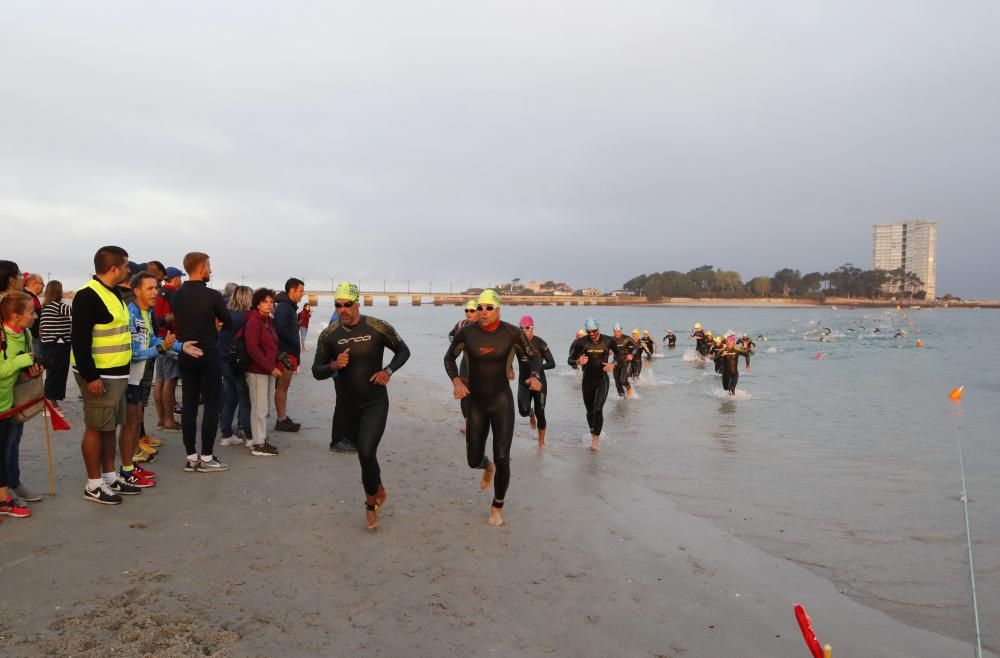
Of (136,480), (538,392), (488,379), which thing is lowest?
(136,480)

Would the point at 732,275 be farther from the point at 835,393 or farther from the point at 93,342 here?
the point at 93,342

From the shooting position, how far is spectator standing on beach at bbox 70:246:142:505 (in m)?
4.95

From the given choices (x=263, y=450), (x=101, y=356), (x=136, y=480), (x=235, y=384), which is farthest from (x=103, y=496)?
(x=235, y=384)

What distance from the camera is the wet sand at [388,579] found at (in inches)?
141

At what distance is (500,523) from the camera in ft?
18.5

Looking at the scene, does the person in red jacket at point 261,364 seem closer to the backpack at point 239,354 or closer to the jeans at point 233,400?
the backpack at point 239,354

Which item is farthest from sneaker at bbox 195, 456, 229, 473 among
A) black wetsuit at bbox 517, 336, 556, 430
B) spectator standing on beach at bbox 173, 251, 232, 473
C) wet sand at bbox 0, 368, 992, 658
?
black wetsuit at bbox 517, 336, 556, 430

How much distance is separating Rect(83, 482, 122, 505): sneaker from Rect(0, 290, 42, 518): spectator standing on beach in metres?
0.46

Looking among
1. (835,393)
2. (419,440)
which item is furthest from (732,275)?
(419,440)

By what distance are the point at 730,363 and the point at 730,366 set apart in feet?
0.30

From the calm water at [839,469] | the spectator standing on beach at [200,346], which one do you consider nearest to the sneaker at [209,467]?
the spectator standing on beach at [200,346]

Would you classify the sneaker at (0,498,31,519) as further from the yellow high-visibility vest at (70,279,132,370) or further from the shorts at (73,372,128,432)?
the yellow high-visibility vest at (70,279,132,370)

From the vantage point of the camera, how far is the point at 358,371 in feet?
17.7

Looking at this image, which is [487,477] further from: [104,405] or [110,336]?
[110,336]
